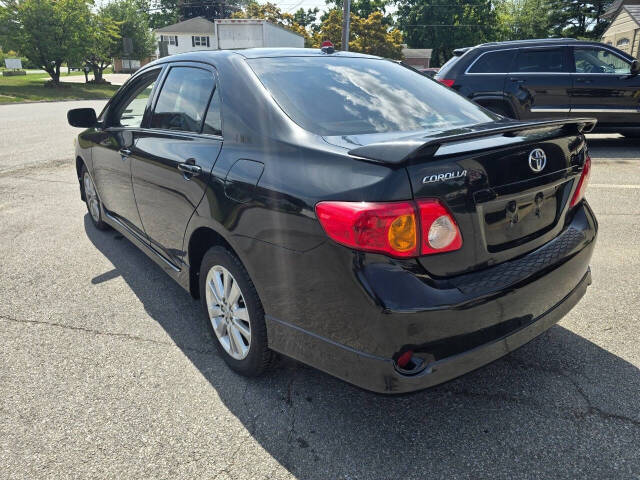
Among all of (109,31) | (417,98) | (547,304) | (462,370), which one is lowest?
(462,370)

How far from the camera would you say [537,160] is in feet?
7.11

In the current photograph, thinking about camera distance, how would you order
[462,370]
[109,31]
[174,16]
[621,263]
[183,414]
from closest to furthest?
[462,370] → [183,414] → [621,263] → [109,31] → [174,16]

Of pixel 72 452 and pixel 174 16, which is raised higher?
pixel 174 16

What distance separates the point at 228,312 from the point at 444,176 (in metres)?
1.39

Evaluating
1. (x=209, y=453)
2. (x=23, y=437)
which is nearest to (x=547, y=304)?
(x=209, y=453)

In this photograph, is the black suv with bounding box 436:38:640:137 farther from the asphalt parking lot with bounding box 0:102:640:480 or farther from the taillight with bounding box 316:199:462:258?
the taillight with bounding box 316:199:462:258

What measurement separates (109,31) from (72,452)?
4217 cm

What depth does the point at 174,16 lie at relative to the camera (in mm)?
86812

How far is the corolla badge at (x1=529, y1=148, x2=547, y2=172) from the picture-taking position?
7.02 feet

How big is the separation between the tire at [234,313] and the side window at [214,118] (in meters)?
0.65

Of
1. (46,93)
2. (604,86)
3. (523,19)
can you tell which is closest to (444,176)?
(604,86)

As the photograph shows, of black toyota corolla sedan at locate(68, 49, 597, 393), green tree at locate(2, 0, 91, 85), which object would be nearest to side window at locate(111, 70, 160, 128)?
black toyota corolla sedan at locate(68, 49, 597, 393)

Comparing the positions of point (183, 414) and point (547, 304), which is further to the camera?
point (183, 414)

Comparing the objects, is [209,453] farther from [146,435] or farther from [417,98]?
[417,98]
